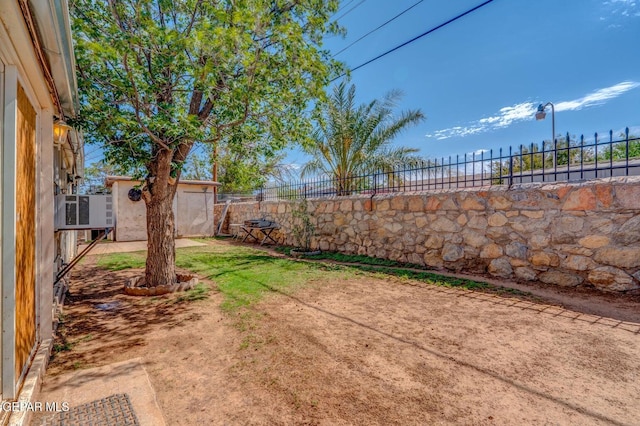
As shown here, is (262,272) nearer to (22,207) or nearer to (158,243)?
(158,243)

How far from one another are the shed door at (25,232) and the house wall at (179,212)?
11.2 meters

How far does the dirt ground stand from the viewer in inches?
75.1

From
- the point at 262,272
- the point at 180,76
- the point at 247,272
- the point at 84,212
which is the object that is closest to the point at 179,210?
the point at 247,272

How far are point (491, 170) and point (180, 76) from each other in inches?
225

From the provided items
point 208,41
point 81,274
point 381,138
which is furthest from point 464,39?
point 81,274

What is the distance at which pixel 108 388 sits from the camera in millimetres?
2160

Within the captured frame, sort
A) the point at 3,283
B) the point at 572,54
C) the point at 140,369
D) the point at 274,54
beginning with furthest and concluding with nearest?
the point at 572,54 < the point at 274,54 < the point at 140,369 < the point at 3,283

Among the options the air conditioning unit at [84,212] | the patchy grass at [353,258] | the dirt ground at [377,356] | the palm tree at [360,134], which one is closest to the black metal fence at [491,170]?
the palm tree at [360,134]

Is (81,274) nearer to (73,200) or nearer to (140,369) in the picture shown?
(73,200)

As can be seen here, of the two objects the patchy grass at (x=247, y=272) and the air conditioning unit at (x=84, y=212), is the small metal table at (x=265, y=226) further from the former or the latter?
the air conditioning unit at (x=84, y=212)

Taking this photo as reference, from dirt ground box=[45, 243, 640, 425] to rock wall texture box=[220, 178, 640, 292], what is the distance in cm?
63

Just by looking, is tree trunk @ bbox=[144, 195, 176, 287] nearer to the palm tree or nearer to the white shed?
the palm tree

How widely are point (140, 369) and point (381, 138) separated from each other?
8.59m

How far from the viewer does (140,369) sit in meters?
2.44
